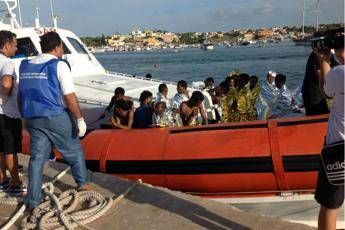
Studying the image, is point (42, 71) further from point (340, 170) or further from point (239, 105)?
point (239, 105)

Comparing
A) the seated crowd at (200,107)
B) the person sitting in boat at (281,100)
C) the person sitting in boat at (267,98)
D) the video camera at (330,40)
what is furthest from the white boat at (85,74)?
the video camera at (330,40)

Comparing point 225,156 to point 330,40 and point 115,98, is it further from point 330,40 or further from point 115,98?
point 115,98

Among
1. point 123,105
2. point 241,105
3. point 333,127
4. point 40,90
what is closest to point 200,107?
point 241,105

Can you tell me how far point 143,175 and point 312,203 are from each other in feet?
5.91

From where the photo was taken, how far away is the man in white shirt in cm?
461

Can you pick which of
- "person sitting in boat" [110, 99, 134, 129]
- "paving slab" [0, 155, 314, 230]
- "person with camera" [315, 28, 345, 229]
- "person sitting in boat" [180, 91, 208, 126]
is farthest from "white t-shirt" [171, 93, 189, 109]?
"person with camera" [315, 28, 345, 229]

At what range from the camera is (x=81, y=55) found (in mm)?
10812

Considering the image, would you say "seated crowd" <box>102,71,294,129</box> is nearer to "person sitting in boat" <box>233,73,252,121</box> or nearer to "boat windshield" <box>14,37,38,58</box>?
"person sitting in boat" <box>233,73,252,121</box>

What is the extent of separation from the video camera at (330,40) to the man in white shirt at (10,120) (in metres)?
2.68

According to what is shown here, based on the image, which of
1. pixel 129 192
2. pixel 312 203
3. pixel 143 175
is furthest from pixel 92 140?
pixel 312 203

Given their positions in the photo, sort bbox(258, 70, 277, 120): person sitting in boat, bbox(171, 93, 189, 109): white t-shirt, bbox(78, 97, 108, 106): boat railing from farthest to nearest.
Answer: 1. bbox(78, 97, 108, 106): boat railing
2. bbox(171, 93, 189, 109): white t-shirt
3. bbox(258, 70, 277, 120): person sitting in boat

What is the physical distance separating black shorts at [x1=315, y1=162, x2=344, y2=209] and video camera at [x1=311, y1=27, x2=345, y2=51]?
2.48 feet

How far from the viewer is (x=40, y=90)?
414 centimetres

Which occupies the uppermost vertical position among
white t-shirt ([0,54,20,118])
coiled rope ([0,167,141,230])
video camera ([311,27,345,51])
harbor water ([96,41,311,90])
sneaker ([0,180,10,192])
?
video camera ([311,27,345,51])
